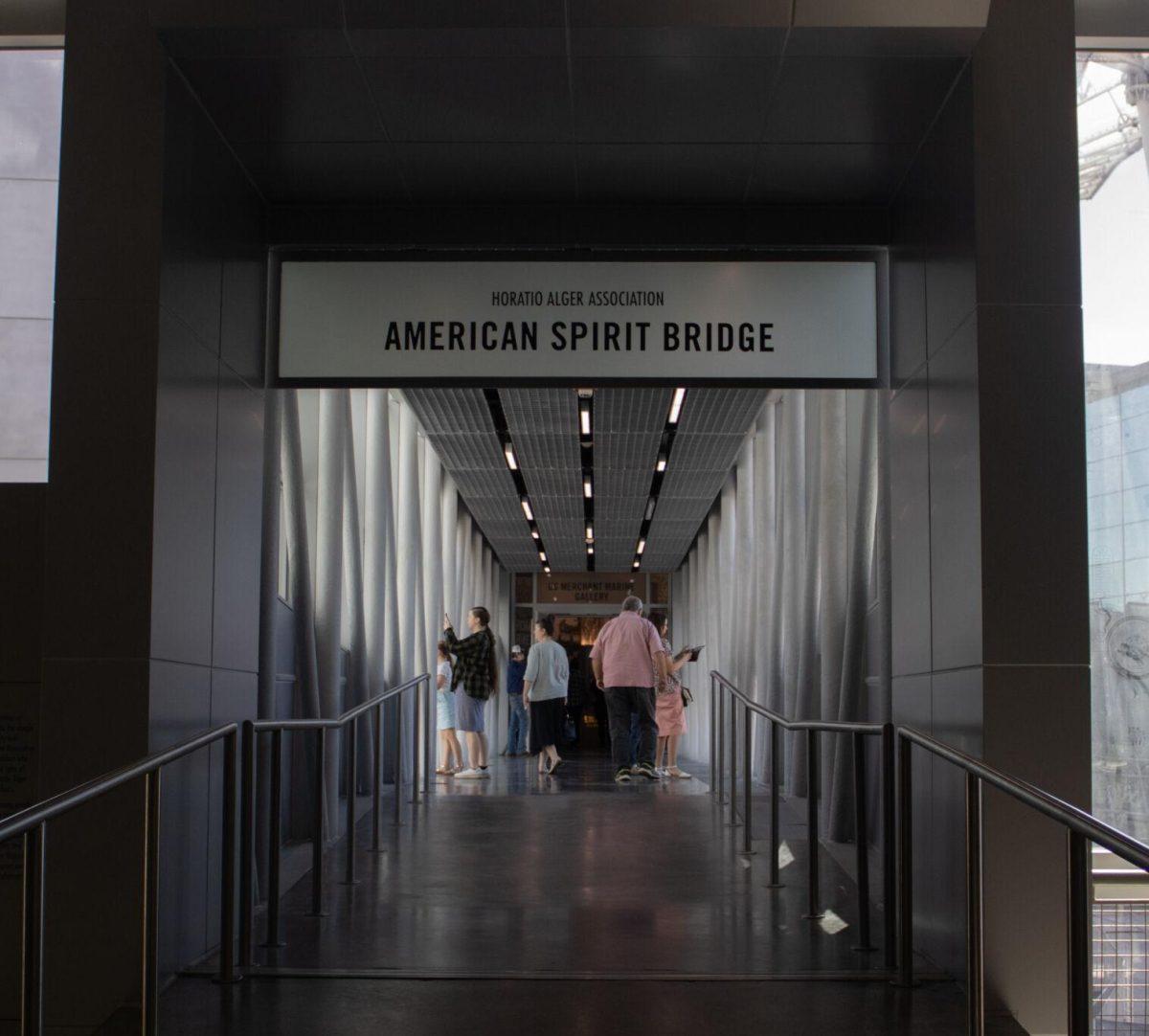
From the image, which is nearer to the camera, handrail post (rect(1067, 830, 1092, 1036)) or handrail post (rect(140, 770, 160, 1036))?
handrail post (rect(1067, 830, 1092, 1036))

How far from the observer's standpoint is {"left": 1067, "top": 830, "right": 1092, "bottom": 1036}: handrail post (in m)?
2.66

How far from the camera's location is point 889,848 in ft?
15.7

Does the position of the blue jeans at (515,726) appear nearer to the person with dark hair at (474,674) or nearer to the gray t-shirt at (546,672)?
the gray t-shirt at (546,672)

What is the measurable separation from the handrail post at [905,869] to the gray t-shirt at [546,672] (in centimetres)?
762

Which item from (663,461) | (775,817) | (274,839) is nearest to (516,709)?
(663,461)

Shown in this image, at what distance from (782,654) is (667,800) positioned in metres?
2.27

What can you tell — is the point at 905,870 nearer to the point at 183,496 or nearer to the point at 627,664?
the point at 183,496

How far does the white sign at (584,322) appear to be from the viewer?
5504mm

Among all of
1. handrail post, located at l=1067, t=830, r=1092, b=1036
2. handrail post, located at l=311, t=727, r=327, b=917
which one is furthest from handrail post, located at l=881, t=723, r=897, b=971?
handrail post, located at l=311, t=727, r=327, b=917

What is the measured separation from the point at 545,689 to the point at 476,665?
966mm

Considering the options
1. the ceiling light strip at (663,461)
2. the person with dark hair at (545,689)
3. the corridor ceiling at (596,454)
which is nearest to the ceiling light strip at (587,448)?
the corridor ceiling at (596,454)

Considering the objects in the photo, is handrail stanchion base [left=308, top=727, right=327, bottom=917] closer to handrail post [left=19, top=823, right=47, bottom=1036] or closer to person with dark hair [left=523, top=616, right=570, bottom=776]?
handrail post [left=19, top=823, right=47, bottom=1036]

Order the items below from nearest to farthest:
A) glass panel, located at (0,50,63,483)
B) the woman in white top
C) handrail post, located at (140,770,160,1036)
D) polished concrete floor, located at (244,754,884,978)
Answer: handrail post, located at (140,770,160,1036) → polished concrete floor, located at (244,754,884,978) → glass panel, located at (0,50,63,483) → the woman in white top

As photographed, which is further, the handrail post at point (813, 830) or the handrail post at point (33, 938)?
the handrail post at point (813, 830)
